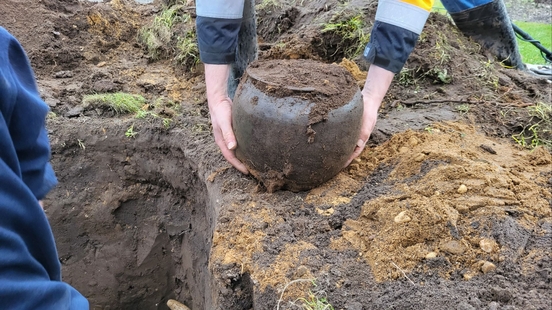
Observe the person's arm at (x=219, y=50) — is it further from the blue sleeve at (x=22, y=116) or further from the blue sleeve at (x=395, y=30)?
the blue sleeve at (x=22, y=116)

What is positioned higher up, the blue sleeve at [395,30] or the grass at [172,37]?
the blue sleeve at [395,30]

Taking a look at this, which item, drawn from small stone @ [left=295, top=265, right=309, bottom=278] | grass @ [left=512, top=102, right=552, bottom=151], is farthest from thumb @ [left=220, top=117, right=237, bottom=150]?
grass @ [left=512, top=102, right=552, bottom=151]

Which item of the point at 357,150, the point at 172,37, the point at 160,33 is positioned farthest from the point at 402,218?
the point at 160,33

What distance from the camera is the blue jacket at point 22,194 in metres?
0.99

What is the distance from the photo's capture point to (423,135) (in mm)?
2814

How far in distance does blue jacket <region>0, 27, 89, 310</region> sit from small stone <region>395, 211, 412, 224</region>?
1413 millimetres

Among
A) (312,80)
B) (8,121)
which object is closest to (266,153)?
(312,80)

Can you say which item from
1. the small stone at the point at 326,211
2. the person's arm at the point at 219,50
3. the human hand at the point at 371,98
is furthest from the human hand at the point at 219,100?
the human hand at the point at 371,98

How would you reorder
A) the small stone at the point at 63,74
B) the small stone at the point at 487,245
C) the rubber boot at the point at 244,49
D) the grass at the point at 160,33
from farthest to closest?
1. the grass at the point at 160,33
2. the small stone at the point at 63,74
3. the rubber boot at the point at 244,49
4. the small stone at the point at 487,245

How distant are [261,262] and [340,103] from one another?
35.2 inches

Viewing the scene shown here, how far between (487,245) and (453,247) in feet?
0.46

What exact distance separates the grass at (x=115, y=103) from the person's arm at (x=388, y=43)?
2126 mm

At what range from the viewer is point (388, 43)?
242 centimetres

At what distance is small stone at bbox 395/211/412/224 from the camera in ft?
6.65
